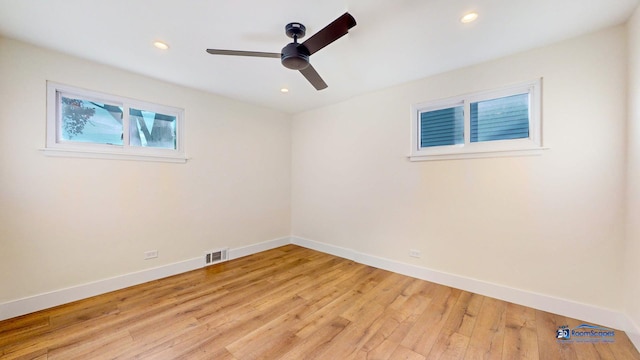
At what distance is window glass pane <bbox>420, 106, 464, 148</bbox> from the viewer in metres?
2.88

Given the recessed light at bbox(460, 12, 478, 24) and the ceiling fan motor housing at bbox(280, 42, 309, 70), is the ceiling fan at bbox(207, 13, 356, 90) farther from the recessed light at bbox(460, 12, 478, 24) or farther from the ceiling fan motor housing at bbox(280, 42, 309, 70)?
the recessed light at bbox(460, 12, 478, 24)

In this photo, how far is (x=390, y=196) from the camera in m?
3.33

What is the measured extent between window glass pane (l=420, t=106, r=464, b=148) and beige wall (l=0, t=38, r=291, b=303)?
8.57 feet

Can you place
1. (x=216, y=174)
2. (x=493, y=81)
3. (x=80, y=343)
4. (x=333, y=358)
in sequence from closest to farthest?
(x=333, y=358) → (x=80, y=343) → (x=493, y=81) → (x=216, y=174)

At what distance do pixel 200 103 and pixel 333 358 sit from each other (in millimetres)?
3456

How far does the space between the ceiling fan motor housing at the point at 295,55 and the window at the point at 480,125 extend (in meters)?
1.82

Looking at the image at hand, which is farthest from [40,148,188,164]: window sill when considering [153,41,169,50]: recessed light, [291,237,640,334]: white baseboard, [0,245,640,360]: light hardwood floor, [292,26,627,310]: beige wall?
[291,237,640,334]: white baseboard

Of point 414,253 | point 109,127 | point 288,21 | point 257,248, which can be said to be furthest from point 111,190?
point 414,253

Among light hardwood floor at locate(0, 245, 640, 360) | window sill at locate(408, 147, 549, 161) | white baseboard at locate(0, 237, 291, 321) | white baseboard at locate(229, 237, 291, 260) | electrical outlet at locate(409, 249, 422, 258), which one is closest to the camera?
light hardwood floor at locate(0, 245, 640, 360)

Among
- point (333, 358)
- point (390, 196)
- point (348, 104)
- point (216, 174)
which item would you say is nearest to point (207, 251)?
point (216, 174)

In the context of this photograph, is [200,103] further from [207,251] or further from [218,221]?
[207,251]

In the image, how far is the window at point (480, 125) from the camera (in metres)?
2.40

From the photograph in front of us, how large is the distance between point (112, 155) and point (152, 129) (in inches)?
22.7

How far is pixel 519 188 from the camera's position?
2.41 metres
